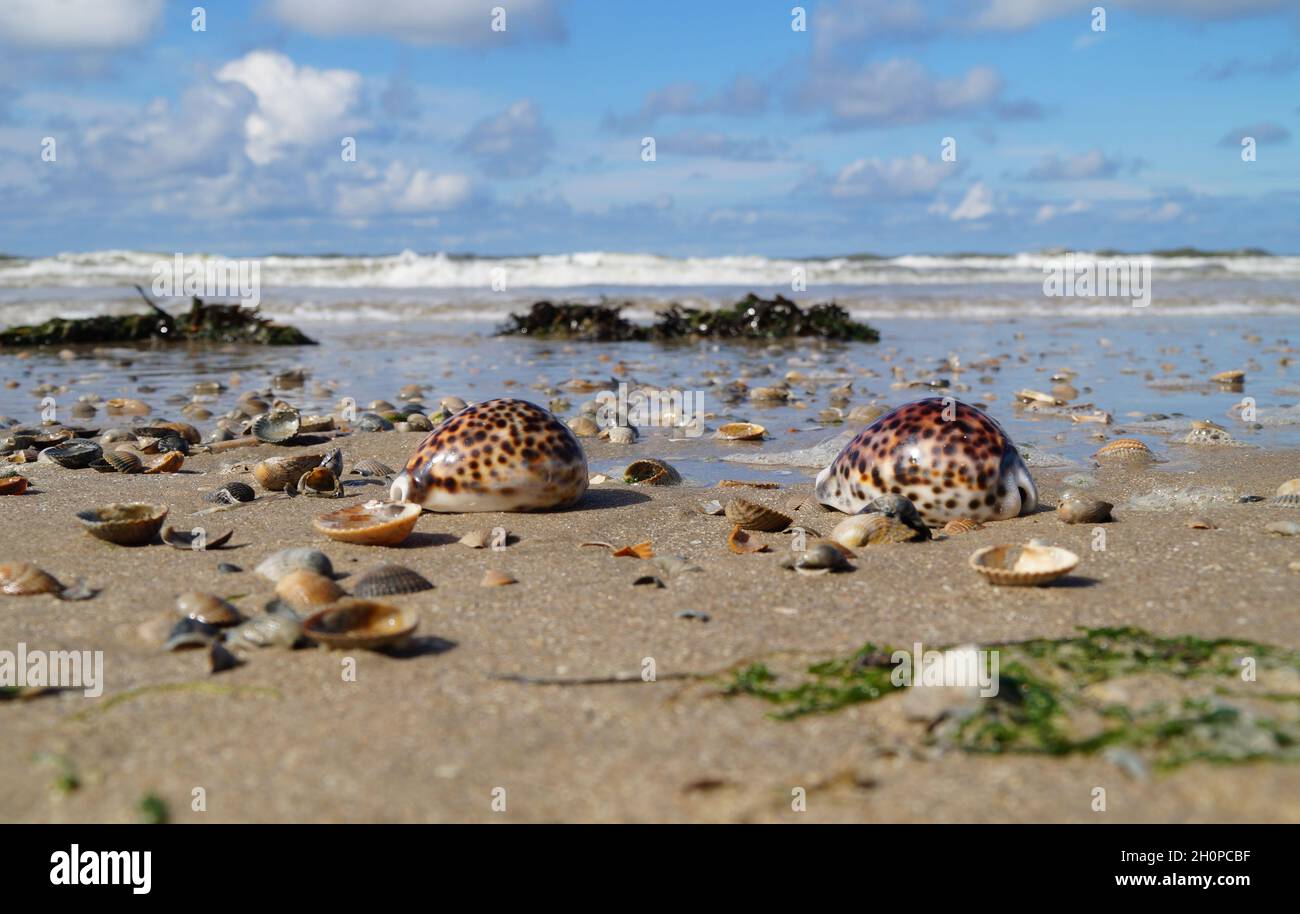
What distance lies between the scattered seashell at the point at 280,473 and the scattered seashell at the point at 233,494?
176mm

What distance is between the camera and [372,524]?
4379mm

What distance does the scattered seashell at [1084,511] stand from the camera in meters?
4.63

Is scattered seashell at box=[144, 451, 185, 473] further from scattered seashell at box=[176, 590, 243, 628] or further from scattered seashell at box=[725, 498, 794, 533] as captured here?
scattered seashell at box=[725, 498, 794, 533]

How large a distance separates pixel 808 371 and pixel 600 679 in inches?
359

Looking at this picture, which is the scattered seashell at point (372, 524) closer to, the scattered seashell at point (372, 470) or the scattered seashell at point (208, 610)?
the scattered seashell at point (208, 610)

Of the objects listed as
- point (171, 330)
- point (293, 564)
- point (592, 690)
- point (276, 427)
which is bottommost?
point (592, 690)

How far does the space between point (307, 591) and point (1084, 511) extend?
3040 mm

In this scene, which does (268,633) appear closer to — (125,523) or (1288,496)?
(125,523)

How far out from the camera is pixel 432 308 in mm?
21297

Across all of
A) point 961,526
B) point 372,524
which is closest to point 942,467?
point 961,526

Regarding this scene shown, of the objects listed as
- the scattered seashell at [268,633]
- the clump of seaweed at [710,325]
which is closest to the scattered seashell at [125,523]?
the scattered seashell at [268,633]

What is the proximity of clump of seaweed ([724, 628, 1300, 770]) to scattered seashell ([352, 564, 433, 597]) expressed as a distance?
1267mm
